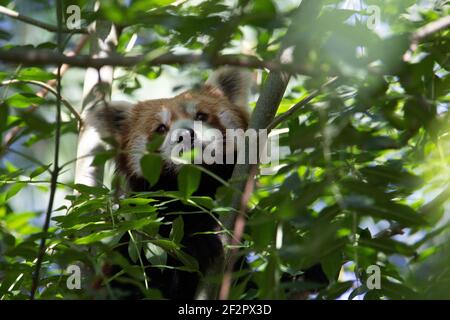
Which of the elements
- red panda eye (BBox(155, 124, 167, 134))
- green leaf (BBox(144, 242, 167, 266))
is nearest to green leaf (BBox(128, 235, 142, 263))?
green leaf (BBox(144, 242, 167, 266))

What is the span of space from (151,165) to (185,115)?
12.5 ft

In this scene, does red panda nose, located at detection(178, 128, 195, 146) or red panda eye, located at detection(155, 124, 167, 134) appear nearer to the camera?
red panda nose, located at detection(178, 128, 195, 146)

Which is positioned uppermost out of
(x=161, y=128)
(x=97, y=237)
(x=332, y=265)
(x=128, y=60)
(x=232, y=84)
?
(x=232, y=84)

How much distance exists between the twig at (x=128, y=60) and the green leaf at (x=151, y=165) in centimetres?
54

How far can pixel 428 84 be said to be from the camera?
11.4 feet

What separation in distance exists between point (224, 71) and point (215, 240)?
2597 mm

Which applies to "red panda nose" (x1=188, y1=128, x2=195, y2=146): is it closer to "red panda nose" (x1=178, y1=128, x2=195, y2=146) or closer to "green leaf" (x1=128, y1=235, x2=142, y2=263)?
"red panda nose" (x1=178, y1=128, x2=195, y2=146)

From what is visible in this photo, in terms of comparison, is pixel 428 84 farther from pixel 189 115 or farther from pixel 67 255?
pixel 189 115

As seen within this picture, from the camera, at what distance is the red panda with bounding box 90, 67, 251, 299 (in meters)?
5.78

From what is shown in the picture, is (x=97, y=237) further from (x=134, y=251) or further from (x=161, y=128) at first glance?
(x=161, y=128)

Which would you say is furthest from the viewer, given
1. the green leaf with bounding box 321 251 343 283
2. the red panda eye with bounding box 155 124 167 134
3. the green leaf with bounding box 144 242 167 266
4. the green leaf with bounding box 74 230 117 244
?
the red panda eye with bounding box 155 124 167 134

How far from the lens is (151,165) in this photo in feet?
10.1

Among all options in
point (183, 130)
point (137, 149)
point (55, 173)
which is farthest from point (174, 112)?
point (55, 173)

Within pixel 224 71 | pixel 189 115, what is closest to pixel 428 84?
pixel 189 115
